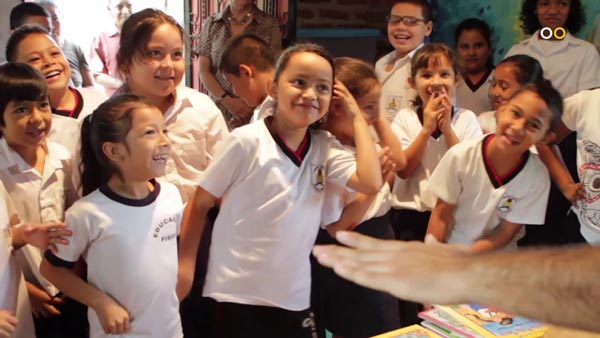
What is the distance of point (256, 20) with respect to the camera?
3074 mm

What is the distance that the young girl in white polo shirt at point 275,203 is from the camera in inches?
59.4

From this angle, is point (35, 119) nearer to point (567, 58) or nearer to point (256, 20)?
point (256, 20)

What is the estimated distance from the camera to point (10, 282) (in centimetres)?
141

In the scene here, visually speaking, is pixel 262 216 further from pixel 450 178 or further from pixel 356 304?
pixel 450 178

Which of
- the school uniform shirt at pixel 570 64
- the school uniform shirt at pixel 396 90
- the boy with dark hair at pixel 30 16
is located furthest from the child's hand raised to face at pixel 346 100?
the boy with dark hair at pixel 30 16

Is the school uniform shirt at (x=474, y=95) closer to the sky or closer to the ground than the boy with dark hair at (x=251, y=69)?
closer to the ground

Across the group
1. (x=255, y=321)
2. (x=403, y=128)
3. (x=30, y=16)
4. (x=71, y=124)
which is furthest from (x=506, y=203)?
(x=30, y=16)

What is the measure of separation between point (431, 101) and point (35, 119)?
1244mm

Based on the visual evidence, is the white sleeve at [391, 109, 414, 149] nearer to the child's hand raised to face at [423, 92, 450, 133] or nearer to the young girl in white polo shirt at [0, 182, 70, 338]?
the child's hand raised to face at [423, 92, 450, 133]

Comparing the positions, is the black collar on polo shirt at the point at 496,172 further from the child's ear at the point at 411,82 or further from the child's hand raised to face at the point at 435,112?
the child's ear at the point at 411,82

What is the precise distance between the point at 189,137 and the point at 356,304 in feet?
2.30

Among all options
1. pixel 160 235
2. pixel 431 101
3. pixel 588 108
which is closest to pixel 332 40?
pixel 431 101

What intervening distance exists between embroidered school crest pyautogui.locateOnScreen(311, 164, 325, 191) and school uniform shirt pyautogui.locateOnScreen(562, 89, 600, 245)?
892mm

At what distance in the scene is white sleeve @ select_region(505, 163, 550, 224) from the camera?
5.93 ft
